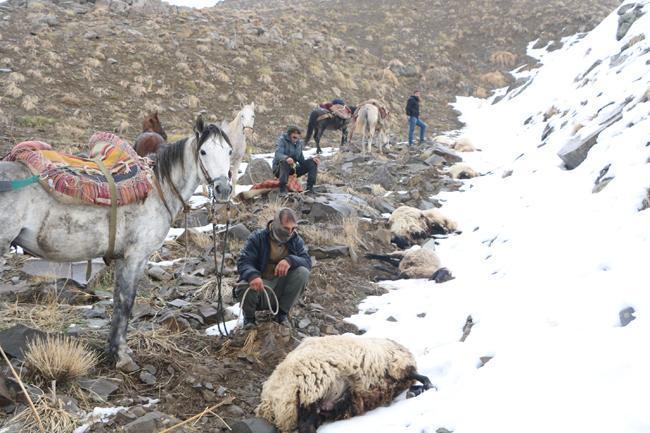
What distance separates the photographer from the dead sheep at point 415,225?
850 cm

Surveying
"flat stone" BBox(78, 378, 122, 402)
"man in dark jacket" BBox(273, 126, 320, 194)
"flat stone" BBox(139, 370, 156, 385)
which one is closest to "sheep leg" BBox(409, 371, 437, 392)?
"flat stone" BBox(139, 370, 156, 385)

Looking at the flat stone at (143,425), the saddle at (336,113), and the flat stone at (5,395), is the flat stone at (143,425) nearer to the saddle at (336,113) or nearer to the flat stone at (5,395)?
the flat stone at (5,395)

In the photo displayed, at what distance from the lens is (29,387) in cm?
345

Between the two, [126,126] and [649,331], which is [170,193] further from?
[126,126]

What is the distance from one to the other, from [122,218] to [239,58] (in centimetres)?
1914

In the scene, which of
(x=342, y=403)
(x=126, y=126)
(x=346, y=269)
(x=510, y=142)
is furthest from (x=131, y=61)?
(x=342, y=403)

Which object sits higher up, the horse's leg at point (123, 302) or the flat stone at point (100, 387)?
the horse's leg at point (123, 302)

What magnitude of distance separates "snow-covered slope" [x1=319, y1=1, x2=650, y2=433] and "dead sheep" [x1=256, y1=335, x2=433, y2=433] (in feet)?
0.44

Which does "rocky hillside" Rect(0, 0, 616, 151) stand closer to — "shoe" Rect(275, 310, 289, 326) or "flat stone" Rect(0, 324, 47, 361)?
"flat stone" Rect(0, 324, 47, 361)

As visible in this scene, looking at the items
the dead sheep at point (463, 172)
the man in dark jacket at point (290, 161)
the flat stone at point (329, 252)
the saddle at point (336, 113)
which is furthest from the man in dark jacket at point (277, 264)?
the saddle at point (336, 113)

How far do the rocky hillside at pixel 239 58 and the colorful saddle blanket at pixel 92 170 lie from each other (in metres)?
7.99

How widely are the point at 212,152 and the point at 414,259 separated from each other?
389 centimetres

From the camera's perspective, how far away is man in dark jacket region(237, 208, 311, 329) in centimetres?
477

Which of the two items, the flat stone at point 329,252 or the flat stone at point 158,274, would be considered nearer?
the flat stone at point 158,274
